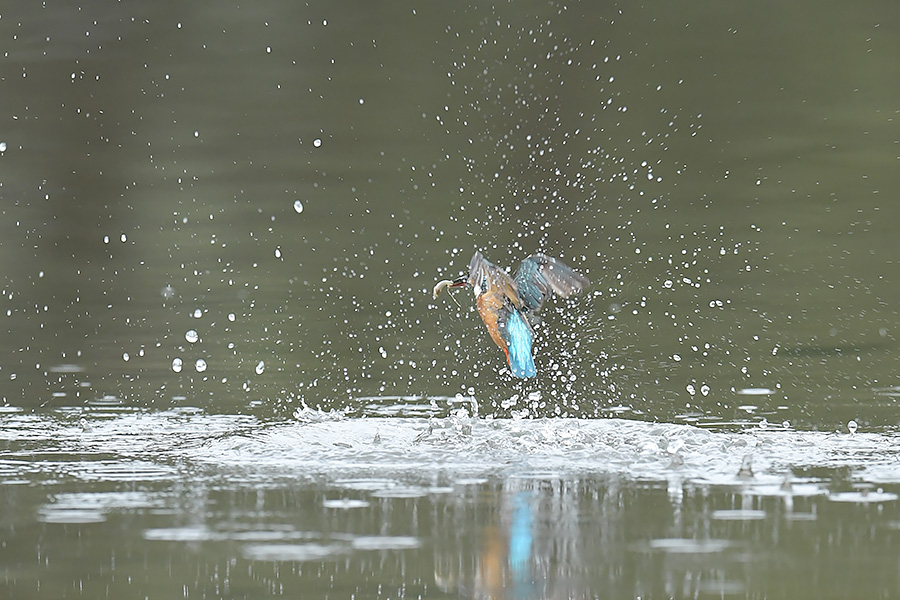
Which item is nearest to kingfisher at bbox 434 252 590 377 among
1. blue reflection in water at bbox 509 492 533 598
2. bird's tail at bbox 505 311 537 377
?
bird's tail at bbox 505 311 537 377

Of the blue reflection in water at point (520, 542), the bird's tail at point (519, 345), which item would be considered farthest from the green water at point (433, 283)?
the bird's tail at point (519, 345)

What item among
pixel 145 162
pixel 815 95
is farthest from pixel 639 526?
pixel 815 95

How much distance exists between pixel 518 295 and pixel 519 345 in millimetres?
166

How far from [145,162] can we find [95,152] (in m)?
0.56

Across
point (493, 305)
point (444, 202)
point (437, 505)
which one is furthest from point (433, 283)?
point (437, 505)

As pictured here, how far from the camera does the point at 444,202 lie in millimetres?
10242

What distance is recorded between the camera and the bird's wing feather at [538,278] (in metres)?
5.24

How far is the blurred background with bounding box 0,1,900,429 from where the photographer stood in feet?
20.4

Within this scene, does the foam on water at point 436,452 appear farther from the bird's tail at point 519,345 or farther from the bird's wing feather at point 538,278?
the bird's wing feather at point 538,278

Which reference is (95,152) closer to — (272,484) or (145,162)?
(145,162)

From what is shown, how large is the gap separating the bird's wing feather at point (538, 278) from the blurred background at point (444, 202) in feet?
1.47

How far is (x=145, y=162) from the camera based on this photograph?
1183 centimetres

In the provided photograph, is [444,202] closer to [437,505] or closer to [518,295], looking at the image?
[518,295]

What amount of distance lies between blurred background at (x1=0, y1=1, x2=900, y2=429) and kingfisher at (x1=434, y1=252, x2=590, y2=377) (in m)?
0.33
